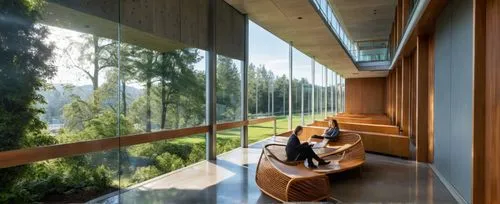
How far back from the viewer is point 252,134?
374 inches

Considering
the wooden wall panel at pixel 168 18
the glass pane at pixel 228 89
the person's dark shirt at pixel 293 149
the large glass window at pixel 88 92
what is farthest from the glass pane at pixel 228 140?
the person's dark shirt at pixel 293 149

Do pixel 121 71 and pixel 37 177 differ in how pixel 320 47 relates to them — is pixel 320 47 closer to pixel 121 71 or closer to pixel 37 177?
pixel 121 71

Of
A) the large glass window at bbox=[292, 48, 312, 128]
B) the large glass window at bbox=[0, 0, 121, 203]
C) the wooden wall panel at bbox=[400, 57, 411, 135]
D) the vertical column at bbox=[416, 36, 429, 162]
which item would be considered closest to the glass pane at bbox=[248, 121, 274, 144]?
the large glass window at bbox=[292, 48, 312, 128]

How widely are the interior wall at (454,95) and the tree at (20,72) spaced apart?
17.5ft

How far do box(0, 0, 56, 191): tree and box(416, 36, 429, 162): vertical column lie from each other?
23.3ft

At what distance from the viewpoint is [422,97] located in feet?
23.1

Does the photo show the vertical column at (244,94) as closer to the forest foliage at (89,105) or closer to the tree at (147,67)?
the forest foliage at (89,105)

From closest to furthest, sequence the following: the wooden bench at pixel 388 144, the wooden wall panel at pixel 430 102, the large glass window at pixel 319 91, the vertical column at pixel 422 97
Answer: the wooden wall panel at pixel 430 102 < the vertical column at pixel 422 97 < the wooden bench at pixel 388 144 < the large glass window at pixel 319 91

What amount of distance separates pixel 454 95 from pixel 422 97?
7.73 feet

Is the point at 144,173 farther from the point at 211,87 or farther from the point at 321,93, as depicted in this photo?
the point at 321,93

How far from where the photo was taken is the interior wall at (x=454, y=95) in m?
4.10

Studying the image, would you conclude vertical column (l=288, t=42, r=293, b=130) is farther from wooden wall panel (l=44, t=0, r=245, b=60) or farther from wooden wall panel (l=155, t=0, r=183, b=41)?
wooden wall panel (l=155, t=0, r=183, b=41)

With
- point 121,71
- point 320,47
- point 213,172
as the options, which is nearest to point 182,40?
point 121,71

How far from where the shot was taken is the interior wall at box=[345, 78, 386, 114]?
894 inches
